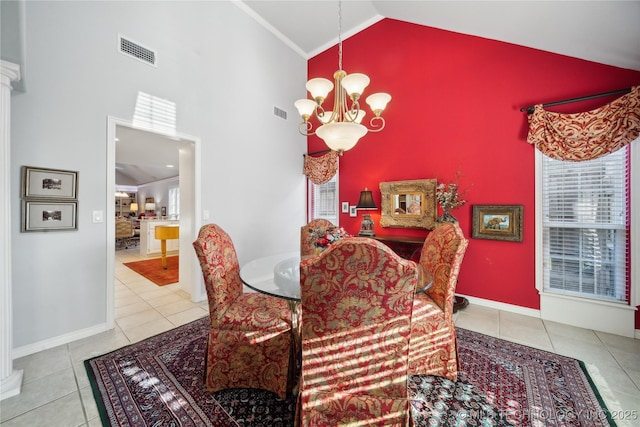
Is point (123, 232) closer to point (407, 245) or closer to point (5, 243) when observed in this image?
point (5, 243)

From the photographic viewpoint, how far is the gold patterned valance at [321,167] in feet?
13.8

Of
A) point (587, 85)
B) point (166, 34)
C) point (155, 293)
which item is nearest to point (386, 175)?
point (587, 85)

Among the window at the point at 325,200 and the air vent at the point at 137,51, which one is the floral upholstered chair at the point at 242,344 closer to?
the air vent at the point at 137,51

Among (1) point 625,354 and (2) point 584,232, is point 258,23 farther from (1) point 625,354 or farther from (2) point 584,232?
(1) point 625,354

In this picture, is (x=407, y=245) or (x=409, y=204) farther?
(x=409, y=204)

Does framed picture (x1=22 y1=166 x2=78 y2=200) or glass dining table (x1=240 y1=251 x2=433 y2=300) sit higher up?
framed picture (x1=22 y1=166 x2=78 y2=200)

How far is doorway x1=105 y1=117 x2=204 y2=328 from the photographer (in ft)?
7.90

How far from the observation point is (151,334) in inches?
90.4

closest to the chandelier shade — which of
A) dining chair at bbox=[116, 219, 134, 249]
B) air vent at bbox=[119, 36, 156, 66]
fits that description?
air vent at bbox=[119, 36, 156, 66]

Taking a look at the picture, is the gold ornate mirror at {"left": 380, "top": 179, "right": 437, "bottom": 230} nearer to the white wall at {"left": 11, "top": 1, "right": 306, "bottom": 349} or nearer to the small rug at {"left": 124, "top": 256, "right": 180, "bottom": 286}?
the white wall at {"left": 11, "top": 1, "right": 306, "bottom": 349}

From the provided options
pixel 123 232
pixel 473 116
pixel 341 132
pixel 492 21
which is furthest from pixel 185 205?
pixel 123 232

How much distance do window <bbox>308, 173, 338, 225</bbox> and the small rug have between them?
2684 millimetres

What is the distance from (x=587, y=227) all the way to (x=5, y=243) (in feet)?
15.6

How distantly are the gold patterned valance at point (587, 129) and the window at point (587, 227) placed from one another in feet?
0.65
